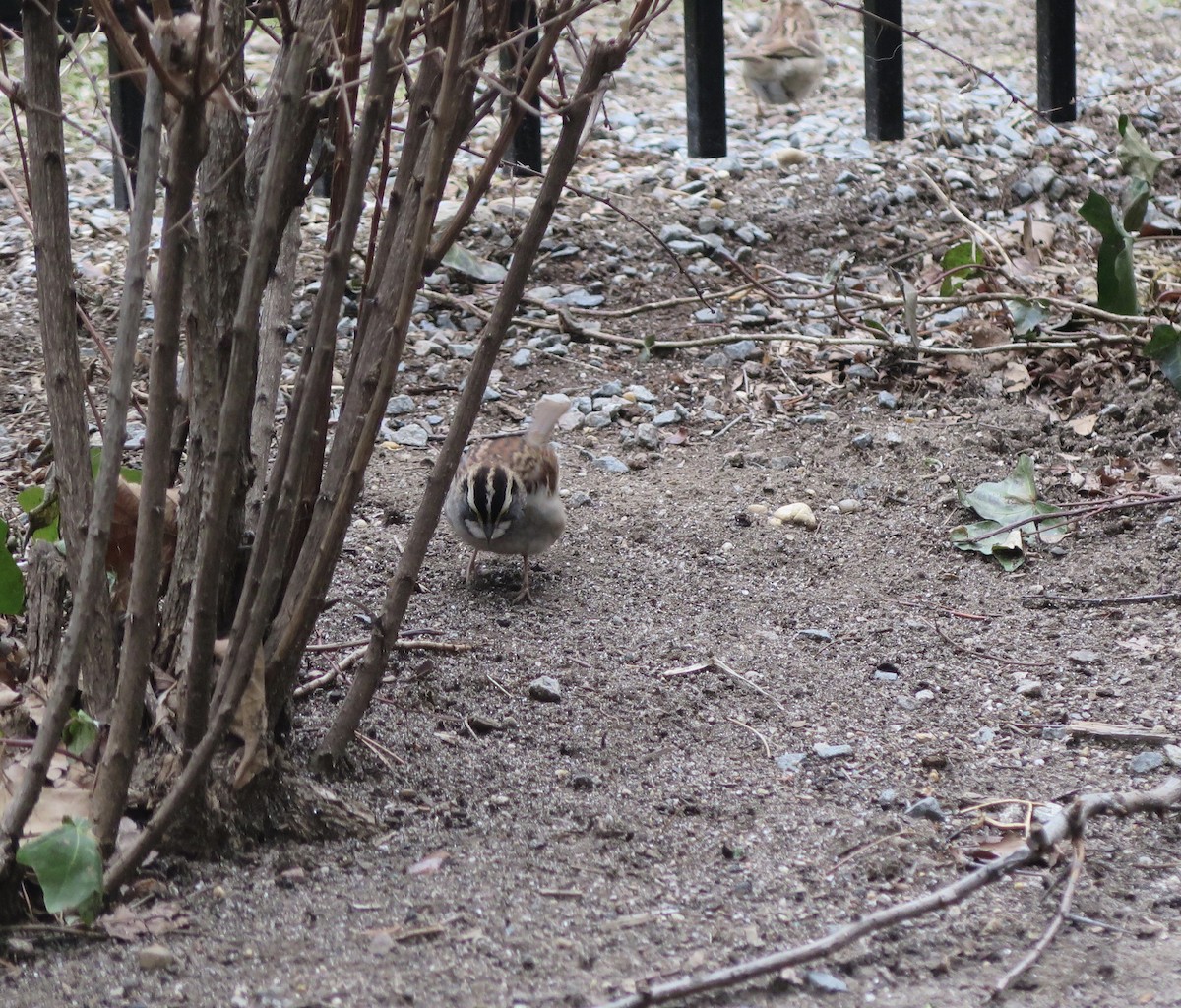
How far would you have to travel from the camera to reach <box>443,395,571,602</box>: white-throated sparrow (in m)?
4.49

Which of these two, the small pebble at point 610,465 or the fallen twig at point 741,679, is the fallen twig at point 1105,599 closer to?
the fallen twig at point 741,679

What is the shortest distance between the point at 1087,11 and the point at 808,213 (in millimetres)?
5769

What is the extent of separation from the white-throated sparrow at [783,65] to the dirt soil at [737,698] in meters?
1.84

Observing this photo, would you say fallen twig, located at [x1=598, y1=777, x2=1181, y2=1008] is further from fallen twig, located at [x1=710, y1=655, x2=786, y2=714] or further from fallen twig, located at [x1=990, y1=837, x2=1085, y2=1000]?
fallen twig, located at [x1=710, y1=655, x2=786, y2=714]

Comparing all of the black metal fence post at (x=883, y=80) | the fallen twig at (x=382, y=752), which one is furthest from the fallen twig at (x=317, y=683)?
the black metal fence post at (x=883, y=80)

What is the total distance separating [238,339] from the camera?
2246mm

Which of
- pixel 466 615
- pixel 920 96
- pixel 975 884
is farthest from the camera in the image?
pixel 920 96

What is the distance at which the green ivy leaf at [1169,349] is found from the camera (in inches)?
199

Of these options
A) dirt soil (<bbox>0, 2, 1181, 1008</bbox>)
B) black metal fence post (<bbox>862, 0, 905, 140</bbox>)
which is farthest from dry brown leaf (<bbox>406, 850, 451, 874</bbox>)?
black metal fence post (<bbox>862, 0, 905, 140</bbox>)

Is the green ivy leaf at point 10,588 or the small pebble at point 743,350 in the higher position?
the green ivy leaf at point 10,588

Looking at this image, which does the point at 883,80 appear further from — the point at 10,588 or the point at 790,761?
the point at 10,588

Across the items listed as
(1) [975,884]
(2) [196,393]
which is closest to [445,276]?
(2) [196,393]

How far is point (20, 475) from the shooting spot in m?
4.86

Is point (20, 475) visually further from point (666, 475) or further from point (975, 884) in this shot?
point (975, 884)
